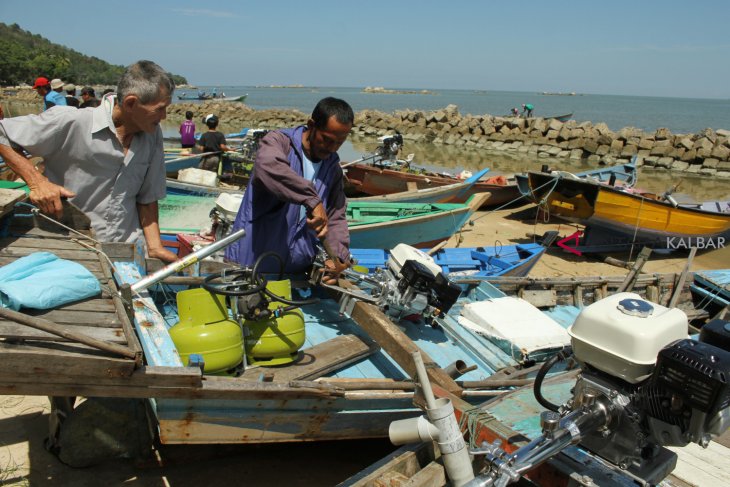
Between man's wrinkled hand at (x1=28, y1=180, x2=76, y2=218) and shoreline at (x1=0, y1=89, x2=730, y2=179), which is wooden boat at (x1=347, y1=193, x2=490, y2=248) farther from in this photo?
shoreline at (x1=0, y1=89, x2=730, y2=179)

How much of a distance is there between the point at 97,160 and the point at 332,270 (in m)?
1.67

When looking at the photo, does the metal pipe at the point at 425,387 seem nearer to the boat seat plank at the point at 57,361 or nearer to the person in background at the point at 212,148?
the boat seat plank at the point at 57,361

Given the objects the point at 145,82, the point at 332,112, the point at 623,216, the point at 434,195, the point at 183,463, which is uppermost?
the point at 145,82

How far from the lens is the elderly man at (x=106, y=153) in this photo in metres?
2.84

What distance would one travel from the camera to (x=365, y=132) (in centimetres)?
3503

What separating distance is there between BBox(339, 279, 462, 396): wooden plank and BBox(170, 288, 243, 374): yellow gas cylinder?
85 centimetres

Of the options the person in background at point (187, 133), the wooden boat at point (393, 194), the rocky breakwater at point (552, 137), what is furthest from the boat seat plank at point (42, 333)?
the rocky breakwater at point (552, 137)

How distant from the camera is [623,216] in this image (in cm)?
1065

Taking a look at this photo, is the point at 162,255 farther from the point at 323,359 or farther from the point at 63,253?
the point at 323,359

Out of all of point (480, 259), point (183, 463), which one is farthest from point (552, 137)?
point (183, 463)

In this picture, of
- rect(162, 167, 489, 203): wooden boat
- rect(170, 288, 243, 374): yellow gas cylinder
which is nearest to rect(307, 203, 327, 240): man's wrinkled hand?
rect(170, 288, 243, 374): yellow gas cylinder

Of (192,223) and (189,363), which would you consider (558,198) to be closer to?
(192,223)

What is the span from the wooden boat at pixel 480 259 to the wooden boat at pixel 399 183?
4684mm

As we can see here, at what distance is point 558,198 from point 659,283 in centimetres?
513
